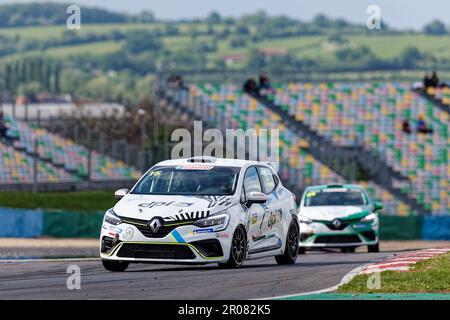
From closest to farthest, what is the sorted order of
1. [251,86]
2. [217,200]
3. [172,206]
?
[172,206]
[217,200]
[251,86]

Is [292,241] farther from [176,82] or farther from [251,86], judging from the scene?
[176,82]

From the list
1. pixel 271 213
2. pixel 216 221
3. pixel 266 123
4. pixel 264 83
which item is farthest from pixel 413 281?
pixel 264 83

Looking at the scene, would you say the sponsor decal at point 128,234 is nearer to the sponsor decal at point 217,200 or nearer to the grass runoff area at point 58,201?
the sponsor decal at point 217,200

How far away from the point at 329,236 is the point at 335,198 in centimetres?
155

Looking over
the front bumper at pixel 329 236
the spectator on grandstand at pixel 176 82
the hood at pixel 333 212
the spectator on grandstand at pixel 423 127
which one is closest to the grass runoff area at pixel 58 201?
the spectator on grandstand at pixel 176 82

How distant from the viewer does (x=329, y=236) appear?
2562 cm

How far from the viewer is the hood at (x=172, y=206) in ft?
54.0

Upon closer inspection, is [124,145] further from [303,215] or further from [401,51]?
[401,51]

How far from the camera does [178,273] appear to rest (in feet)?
54.5

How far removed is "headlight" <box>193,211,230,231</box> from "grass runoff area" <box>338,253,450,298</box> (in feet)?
6.75

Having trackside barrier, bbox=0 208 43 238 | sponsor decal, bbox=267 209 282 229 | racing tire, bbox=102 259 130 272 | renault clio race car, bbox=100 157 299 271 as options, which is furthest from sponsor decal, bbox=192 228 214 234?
trackside barrier, bbox=0 208 43 238

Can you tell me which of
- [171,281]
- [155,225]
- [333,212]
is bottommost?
[333,212]

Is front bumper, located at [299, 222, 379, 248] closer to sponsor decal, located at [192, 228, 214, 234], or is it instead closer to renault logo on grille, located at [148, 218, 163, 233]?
sponsor decal, located at [192, 228, 214, 234]

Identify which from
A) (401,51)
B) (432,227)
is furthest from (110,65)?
(432,227)
